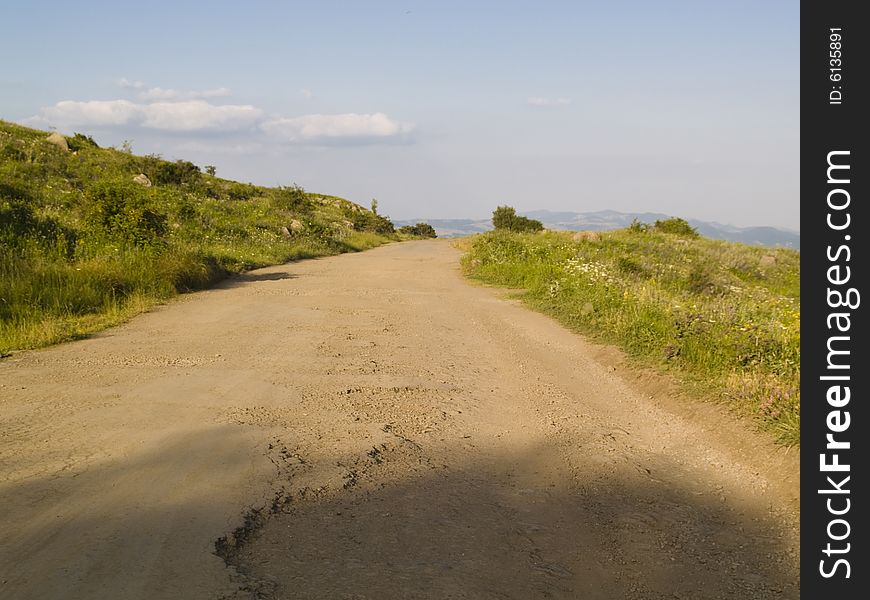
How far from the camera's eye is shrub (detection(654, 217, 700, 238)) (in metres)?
36.6

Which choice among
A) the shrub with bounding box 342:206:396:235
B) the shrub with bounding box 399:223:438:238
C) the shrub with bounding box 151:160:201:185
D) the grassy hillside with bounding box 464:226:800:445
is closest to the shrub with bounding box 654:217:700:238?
the shrub with bounding box 342:206:396:235

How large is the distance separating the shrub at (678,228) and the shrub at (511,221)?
7717 mm

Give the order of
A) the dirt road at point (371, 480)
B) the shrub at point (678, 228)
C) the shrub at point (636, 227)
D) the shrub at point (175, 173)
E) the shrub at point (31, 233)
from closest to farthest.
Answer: the dirt road at point (371, 480) < the shrub at point (31, 233) < the shrub at point (175, 173) < the shrub at point (636, 227) < the shrub at point (678, 228)

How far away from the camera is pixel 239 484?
369 cm

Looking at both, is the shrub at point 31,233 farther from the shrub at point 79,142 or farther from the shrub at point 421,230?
the shrub at point 421,230

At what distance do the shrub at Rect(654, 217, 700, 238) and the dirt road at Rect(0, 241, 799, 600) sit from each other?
1254 inches

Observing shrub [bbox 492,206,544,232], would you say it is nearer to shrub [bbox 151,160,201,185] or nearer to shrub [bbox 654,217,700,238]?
shrub [bbox 654,217,700,238]

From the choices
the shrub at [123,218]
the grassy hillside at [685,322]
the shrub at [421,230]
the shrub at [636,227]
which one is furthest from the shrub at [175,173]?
the shrub at [421,230]

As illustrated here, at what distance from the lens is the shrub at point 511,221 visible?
42375 mm

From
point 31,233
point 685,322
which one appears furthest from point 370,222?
point 685,322

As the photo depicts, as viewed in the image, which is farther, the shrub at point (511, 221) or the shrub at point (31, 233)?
the shrub at point (511, 221)

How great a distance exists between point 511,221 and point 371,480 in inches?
1574

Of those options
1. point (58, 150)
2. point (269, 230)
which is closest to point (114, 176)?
point (58, 150)
